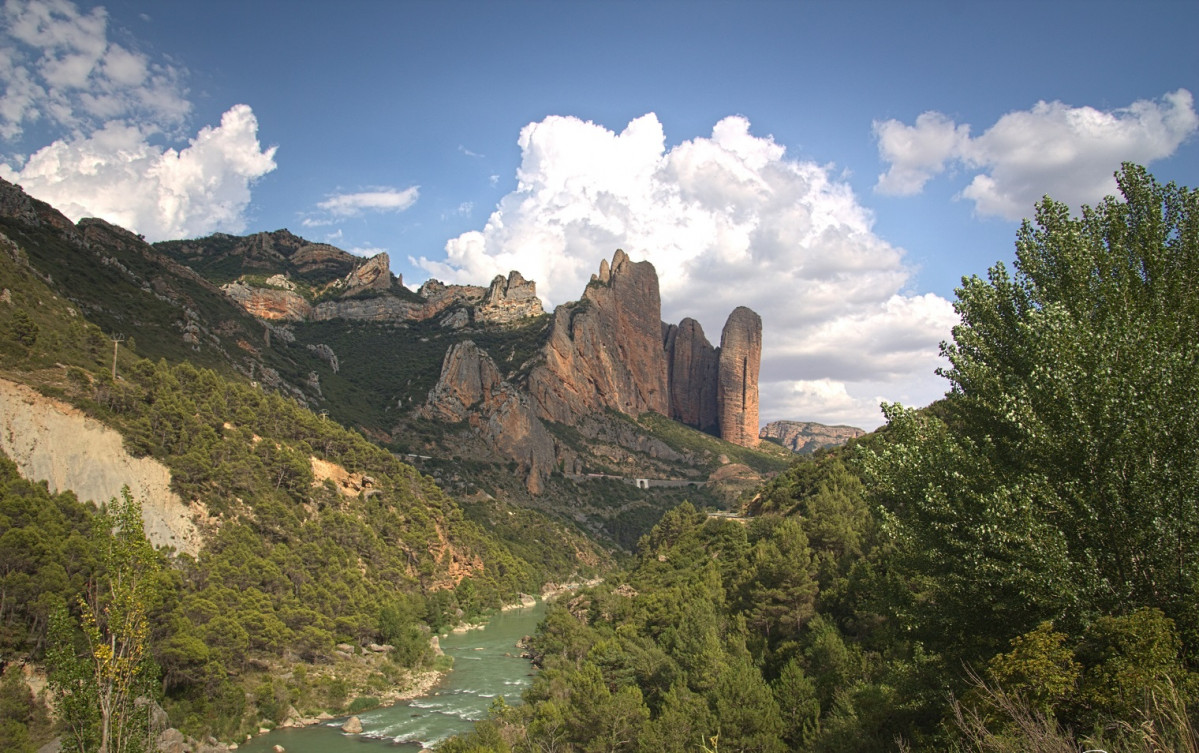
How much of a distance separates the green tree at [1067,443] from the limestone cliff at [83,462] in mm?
40687

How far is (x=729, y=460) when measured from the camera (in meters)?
173

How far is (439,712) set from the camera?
1602 inches

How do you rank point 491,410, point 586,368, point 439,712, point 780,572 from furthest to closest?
point 586,368 → point 491,410 → point 439,712 → point 780,572

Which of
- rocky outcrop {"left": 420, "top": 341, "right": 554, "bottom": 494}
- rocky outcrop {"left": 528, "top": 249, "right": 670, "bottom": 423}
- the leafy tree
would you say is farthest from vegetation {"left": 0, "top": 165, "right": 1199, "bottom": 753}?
rocky outcrop {"left": 528, "top": 249, "right": 670, "bottom": 423}

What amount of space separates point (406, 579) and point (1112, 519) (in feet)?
211

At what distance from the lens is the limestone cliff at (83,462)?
1510 inches

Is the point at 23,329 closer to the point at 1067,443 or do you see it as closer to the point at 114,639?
the point at 114,639

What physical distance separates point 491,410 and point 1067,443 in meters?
132

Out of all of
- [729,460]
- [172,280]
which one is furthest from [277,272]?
[729,460]

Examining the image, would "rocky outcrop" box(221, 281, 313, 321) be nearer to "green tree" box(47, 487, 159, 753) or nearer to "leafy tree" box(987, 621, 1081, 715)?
"green tree" box(47, 487, 159, 753)

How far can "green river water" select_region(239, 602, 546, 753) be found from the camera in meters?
34.5

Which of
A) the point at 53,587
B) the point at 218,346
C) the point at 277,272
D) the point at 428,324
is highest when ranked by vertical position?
the point at 277,272

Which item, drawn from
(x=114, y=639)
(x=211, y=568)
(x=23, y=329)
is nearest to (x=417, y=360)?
(x=23, y=329)

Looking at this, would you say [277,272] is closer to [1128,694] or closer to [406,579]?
[406,579]
